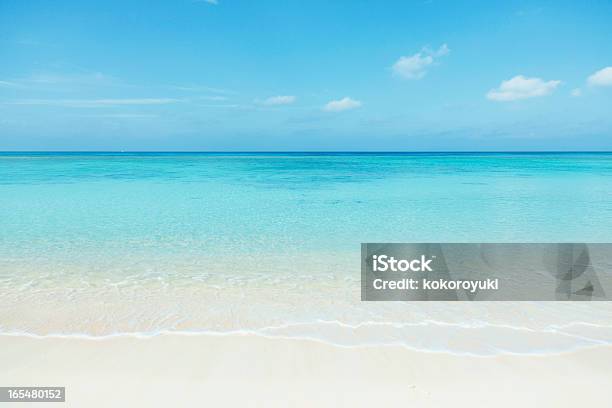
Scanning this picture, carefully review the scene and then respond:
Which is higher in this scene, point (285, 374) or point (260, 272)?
point (260, 272)

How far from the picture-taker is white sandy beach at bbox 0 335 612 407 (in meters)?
2.54

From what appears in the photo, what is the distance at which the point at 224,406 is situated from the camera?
2490 millimetres

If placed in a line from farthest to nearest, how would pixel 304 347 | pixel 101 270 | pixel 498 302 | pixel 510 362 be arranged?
pixel 101 270, pixel 498 302, pixel 304 347, pixel 510 362

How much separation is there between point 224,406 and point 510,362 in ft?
7.15

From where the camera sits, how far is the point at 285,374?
9.26ft

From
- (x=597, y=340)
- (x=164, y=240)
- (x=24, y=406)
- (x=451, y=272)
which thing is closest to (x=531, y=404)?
(x=597, y=340)

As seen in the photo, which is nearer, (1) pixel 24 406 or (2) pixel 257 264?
(1) pixel 24 406

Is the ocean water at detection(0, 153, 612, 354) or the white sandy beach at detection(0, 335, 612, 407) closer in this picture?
the white sandy beach at detection(0, 335, 612, 407)

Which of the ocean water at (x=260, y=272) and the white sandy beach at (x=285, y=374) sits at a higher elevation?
Result: the ocean water at (x=260, y=272)

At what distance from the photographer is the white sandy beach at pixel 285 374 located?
8.32 ft

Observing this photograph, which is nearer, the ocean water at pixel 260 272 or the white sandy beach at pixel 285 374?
the white sandy beach at pixel 285 374

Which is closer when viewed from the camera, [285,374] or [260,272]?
[285,374]

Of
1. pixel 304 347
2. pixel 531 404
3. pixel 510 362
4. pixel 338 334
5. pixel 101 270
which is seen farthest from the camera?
pixel 101 270

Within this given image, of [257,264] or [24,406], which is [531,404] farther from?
[257,264]
